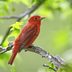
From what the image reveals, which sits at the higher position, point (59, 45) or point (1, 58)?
point (1, 58)

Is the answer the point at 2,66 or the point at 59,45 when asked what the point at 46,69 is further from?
the point at 2,66

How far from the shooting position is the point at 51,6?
1.74 metres

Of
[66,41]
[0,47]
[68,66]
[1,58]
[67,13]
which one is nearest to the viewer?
[68,66]

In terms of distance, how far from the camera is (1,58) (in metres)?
1.80

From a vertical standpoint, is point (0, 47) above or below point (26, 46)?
below

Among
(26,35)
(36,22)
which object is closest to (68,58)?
(26,35)

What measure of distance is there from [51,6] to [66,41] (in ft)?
2.78

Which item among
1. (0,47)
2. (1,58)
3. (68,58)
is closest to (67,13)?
(68,58)

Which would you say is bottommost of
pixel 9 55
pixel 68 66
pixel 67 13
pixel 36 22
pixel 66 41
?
pixel 68 66

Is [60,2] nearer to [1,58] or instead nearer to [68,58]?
[1,58]

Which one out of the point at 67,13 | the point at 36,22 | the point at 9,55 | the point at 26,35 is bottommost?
the point at 67,13

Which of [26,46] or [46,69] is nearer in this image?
[46,69]

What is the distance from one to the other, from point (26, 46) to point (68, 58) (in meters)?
1.08

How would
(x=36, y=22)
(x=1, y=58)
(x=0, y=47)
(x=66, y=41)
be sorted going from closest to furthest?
1. (x=66, y=41)
2. (x=0, y=47)
3. (x=1, y=58)
4. (x=36, y=22)
